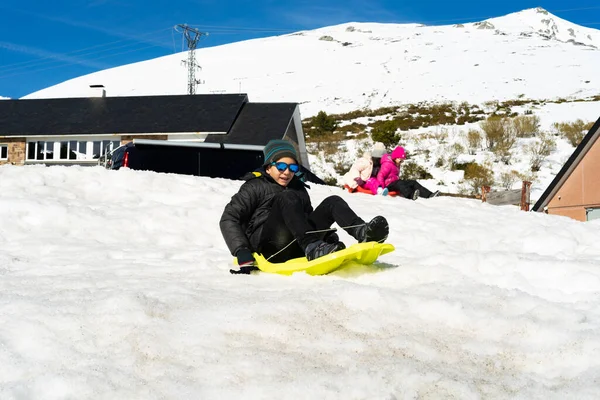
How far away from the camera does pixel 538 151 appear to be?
3581cm

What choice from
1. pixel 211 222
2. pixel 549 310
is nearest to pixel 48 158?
pixel 211 222

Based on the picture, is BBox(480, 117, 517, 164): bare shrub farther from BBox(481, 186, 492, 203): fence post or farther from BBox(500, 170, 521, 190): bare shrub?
BBox(481, 186, 492, 203): fence post

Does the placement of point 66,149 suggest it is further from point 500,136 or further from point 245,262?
point 500,136

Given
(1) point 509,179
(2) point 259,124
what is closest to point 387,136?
(1) point 509,179

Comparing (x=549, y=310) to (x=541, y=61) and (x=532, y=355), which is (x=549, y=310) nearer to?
(x=532, y=355)

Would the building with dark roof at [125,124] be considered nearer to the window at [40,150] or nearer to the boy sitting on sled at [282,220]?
the window at [40,150]

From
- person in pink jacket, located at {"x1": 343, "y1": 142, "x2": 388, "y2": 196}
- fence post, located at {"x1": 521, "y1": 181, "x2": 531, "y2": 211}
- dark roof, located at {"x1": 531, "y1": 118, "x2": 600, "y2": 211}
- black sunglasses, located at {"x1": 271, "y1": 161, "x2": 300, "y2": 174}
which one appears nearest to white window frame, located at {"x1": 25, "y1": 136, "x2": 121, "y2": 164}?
person in pink jacket, located at {"x1": 343, "y1": 142, "x2": 388, "y2": 196}

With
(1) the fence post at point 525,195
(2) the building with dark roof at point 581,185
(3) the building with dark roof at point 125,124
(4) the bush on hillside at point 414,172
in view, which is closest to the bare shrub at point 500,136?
(4) the bush on hillside at point 414,172

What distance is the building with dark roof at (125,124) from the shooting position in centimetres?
2720

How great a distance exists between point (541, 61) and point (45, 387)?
381 ft

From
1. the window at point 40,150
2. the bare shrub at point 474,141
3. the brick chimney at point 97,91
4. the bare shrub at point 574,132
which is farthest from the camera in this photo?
the bare shrub at point 474,141

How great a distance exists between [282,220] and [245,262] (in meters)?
0.48

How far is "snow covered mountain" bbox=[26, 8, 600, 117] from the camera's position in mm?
83688

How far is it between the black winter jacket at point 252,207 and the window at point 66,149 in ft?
84.7
